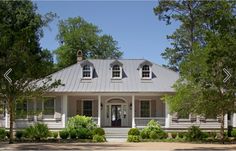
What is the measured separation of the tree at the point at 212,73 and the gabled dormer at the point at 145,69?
32.4 ft

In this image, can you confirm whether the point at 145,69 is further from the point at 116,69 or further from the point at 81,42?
the point at 81,42

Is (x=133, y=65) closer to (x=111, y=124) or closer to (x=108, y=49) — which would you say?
(x=111, y=124)

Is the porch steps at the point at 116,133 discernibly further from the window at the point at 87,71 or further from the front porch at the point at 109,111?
the window at the point at 87,71

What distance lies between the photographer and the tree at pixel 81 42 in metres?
65.8

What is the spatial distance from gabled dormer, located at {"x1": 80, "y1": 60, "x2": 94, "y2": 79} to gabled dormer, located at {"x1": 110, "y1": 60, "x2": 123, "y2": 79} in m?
1.76

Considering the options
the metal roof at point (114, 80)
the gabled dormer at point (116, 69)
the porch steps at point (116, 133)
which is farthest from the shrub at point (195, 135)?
the gabled dormer at point (116, 69)

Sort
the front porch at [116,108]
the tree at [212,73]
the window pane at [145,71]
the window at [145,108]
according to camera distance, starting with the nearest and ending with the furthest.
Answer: the tree at [212,73], the front porch at [116,108], the window at [145,108], the window pane at [145,71]

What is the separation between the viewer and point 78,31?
68875 millimetres

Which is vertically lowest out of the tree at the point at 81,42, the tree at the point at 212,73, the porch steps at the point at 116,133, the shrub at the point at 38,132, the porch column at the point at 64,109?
the porch steps at the point at 116,133

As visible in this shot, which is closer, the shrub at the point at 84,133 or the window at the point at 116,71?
the shrub at the point at 84,133

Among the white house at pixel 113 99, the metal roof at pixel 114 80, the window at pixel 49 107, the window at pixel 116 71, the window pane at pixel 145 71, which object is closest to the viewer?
the white house at pixel 113 99

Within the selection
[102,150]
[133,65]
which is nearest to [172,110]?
[102,150]

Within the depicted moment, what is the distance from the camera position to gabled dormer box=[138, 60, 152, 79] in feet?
132

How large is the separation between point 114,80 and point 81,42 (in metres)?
29.4
